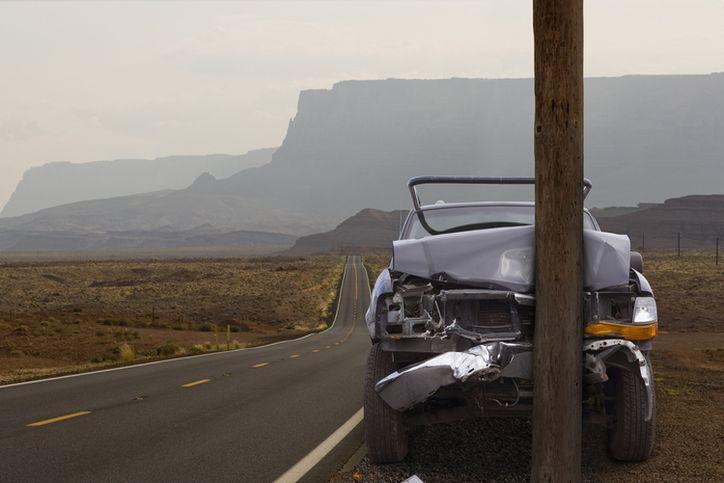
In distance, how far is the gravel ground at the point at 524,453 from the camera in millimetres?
5789

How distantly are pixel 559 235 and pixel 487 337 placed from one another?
2.81 ft

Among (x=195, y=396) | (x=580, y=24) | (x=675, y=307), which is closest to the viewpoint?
(x=580, y=24)

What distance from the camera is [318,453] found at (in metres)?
6.87

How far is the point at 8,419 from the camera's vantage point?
28.9ft

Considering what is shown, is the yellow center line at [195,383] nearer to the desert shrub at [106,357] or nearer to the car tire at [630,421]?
the car tire at [630,421]

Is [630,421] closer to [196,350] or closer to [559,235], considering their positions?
[559,235]

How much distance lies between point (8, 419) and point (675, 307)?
140 feet

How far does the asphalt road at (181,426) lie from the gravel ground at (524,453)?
2.22 ft

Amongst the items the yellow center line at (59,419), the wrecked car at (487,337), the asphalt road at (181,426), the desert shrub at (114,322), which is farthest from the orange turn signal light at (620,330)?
the desert shrub at (114,322)

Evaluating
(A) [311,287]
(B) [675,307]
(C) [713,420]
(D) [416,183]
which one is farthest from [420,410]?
(A) [311,287]

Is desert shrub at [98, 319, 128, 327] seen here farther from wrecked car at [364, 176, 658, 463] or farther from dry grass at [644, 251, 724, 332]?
wrecked car at [364, 176, 658, 463]

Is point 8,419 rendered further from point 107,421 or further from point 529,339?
point 529,339

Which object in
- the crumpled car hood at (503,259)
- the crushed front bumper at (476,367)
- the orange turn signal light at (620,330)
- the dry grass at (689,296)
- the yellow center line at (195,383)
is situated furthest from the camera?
the dry grass at (689,296)

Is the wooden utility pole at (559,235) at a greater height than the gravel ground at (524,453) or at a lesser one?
greater
